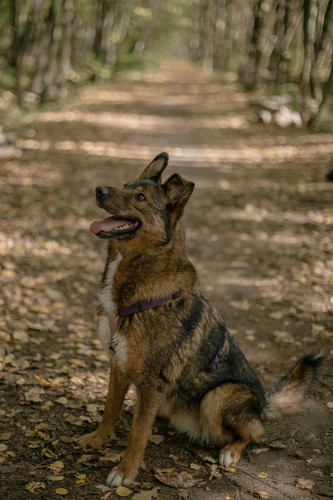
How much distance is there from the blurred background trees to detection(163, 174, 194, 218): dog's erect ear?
51.3 feet

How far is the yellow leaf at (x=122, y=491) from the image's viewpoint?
3877 millimetres

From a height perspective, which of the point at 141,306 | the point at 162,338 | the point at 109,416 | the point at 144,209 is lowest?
the point at 109,416

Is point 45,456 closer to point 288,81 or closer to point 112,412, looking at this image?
point 112,412

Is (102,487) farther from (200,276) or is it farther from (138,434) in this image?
(200,276)

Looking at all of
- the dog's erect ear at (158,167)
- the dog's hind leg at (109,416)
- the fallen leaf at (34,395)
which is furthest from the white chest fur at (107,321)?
the fallen leaf at (34,395)

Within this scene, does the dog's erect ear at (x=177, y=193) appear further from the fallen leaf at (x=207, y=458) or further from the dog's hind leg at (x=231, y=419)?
the fallen leaf at (x=207, y=458)

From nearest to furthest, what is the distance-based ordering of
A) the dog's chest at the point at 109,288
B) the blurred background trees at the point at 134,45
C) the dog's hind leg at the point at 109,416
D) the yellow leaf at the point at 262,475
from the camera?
the dog's chest at the point at 109,288 → the yellow leaf at the point at 262,475 → the dog's hind leg at the point at 109,416 → the blurred background trees at the point at 134,45

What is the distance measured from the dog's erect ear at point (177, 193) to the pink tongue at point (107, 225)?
14.3 inches

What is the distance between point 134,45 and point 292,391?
175ft

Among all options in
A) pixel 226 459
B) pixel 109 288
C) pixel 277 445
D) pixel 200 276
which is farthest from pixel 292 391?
pixel 200 276

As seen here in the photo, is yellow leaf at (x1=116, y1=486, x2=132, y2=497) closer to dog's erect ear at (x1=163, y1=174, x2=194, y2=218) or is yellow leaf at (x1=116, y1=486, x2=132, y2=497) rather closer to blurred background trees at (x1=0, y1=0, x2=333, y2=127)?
dog's erect ear at (x1=163, y1=174, x2=194, y2=218)

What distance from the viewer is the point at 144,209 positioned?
3977mm

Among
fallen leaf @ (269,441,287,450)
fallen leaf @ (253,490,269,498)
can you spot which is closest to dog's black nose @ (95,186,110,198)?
fallen leaf @ (253,490,269,498)

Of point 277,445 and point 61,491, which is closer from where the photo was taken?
point 61,491
